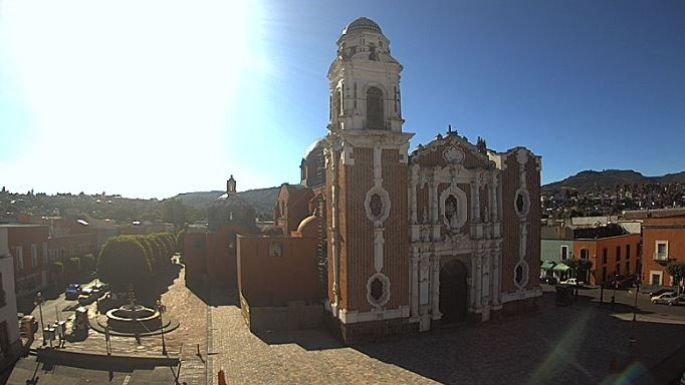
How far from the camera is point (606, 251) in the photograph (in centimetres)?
4184

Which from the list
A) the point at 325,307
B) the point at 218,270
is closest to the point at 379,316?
the point at 325,307

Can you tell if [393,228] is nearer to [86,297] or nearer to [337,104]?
[337,104]

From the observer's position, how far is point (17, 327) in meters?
23.4

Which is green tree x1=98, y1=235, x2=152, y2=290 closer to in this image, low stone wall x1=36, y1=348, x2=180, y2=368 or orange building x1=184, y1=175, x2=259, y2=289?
orange building x1=184, y1=175, x2=259, y2=289

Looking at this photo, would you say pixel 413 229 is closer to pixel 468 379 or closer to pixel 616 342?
pixel 468 379

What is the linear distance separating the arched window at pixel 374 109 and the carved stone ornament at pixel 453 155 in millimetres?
4217

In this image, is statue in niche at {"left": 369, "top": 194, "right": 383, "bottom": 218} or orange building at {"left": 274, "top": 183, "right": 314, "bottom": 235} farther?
orange building at {"left": 274, "top": 183, "right": 314, "bottom": 235}

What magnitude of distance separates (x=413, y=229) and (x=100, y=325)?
2052 centimetres

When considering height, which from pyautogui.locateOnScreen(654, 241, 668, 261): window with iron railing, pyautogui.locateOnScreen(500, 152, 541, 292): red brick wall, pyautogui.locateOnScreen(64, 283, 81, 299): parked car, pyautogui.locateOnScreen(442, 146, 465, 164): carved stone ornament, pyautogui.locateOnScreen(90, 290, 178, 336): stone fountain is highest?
pyautogui.locateOnScreen(442, 146, 465, 164): carved stone ornament

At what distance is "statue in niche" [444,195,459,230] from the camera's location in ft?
85.0

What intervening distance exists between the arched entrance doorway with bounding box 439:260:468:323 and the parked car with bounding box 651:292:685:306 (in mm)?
17176

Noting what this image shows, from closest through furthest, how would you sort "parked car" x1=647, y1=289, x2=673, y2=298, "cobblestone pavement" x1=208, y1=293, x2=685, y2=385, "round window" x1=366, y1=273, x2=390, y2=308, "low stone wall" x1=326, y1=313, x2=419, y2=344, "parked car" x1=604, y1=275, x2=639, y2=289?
"cobblestone pavement" x1=208, y1=293, x2=685, y2=385 < "low stone wall" x1=326, y1=313, x2=419, y2=344 < "round window" x1=366, y1=273, x2=390, y2=308 < "parked car" x1=647, y1=289, x2=673, y2=298 < "parked car" x1=604, y1=275, x2=639, y2=289

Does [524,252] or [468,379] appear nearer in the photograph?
[468,379]

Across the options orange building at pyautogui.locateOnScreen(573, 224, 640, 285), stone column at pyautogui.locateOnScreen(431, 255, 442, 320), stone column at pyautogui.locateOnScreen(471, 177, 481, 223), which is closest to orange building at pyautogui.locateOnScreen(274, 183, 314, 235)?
stone column at pyautogui.locateOnScreen(431, 255, 442, 320)
